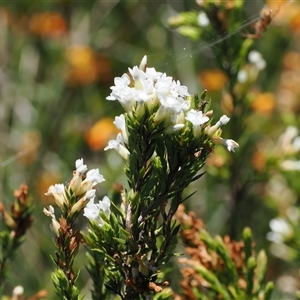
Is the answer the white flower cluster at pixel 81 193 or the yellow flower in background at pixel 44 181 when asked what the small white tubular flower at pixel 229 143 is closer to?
the white flower cluster at pixel 81 193

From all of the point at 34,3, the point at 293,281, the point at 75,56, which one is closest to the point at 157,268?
the point at 293,281

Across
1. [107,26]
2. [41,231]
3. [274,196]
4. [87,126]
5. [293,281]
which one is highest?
[107,26]

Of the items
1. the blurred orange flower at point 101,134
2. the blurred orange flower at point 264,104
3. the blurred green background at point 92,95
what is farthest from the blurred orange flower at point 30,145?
the blurred orange flower at point 264,104

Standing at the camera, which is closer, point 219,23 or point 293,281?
point 219,23

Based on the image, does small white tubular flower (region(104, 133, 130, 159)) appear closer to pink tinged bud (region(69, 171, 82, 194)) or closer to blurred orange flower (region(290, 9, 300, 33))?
pink tinged bud (region(69, 171, 82, 194))

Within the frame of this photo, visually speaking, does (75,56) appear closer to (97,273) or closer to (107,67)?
(107,67)

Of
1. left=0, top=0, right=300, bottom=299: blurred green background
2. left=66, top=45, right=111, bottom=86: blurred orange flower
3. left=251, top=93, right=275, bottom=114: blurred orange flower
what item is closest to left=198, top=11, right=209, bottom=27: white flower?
left=0, top=0, right=300, bottom=299: blurred green background

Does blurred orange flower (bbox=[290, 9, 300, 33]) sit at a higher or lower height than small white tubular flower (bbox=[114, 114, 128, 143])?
higher
